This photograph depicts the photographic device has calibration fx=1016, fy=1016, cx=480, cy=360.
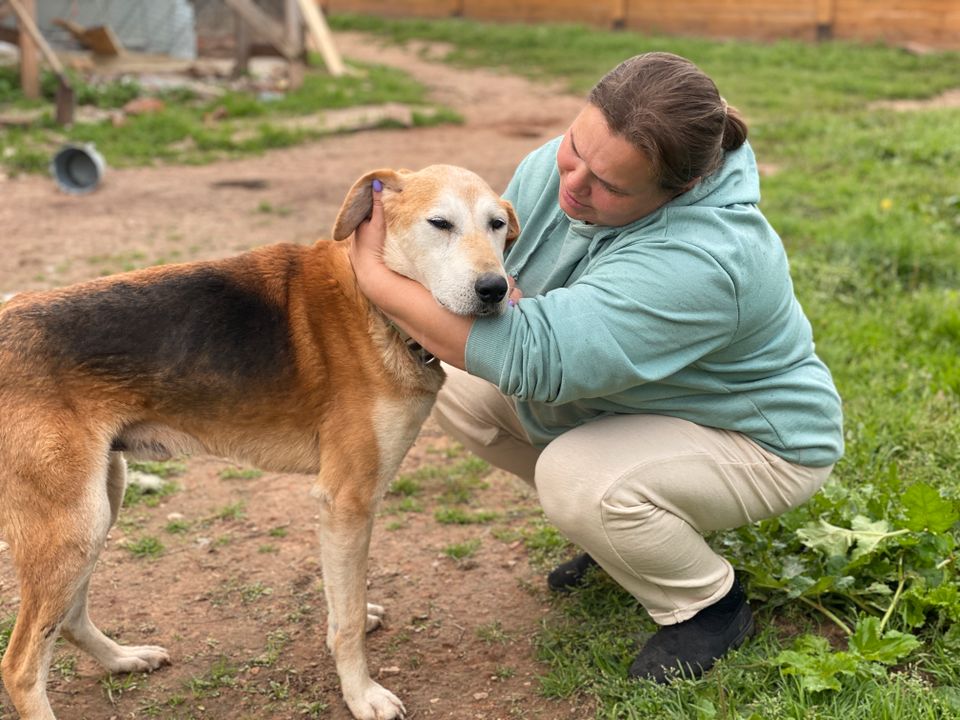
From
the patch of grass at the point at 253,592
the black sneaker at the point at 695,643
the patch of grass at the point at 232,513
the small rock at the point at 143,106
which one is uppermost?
the black sneaker at the point at 695,643

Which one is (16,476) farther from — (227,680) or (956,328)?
(956,328)

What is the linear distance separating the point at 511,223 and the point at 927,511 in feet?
5.22

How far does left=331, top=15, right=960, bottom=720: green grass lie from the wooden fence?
7.32 m

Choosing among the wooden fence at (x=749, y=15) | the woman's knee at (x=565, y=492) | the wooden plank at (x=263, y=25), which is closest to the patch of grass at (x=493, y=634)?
the woman's knee at (x=565, y=492)

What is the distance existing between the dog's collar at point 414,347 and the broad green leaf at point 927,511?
5.22ft

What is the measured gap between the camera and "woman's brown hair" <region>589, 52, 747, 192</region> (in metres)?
2.67

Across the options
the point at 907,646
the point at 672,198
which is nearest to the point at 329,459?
the point at 672,198

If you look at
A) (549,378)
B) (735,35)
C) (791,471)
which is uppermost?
(549,378)

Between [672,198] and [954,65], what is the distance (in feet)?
42.7

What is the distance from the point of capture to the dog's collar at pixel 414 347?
3029 millimetres

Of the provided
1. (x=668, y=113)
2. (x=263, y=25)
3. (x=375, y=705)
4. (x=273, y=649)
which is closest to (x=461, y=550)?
(x=273, y=649)

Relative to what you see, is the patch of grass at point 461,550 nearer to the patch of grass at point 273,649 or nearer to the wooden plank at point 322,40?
the patch of grass at point 273,649

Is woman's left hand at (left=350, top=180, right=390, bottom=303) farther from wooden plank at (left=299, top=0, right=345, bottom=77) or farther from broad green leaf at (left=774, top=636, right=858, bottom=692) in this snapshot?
wooden plank at (left=299, top=0, right=345, bottom=77)

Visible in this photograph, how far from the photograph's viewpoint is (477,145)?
411 inches
